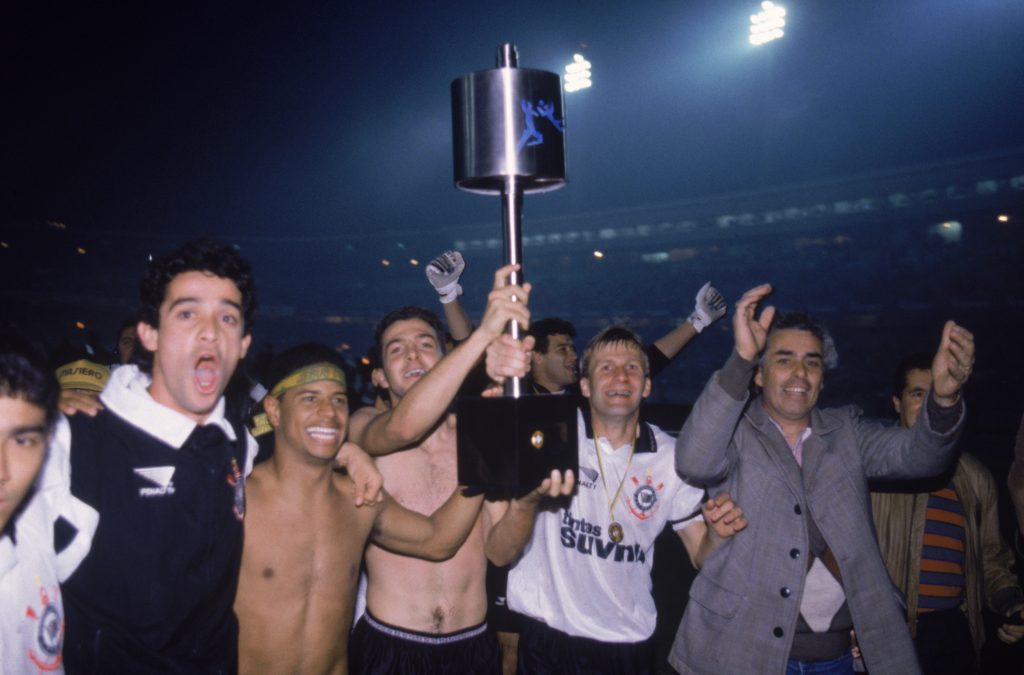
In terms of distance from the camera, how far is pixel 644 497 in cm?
298

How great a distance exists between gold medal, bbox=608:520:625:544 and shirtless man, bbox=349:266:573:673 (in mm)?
451

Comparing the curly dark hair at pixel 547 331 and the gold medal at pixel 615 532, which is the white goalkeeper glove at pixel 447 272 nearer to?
the curly dark hair at pixel 547 331

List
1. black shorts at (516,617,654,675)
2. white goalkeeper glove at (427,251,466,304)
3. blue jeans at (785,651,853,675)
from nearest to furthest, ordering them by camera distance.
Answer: blue jeans at (785,651,853,675) < black shorts at (516,617,654,675) < white goalkeeper glove at (427,251,466,304)

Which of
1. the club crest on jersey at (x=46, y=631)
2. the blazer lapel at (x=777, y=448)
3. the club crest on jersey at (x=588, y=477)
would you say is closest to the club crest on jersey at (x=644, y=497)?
the club crest on jersey at (x=588, y=477)

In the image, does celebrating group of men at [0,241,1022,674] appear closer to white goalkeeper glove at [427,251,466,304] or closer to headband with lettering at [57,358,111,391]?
white goalkeeper glove at [427,251,466,304]

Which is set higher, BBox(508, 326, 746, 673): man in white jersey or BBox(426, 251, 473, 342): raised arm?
BBox(426, 251, 473, 342): raised arm

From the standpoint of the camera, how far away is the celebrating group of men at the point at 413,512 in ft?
5.93

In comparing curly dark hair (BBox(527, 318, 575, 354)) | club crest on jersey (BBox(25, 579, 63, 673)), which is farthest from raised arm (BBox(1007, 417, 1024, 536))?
club crest on jersey (BBox(25, 579, 63, 673))

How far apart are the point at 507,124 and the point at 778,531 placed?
6.21 ft

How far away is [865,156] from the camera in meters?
28.8

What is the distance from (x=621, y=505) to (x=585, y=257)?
101ft

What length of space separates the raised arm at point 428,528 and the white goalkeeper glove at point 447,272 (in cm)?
128

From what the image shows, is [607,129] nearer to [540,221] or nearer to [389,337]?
[540,221]

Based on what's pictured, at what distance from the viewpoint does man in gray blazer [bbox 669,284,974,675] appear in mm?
2498
